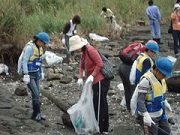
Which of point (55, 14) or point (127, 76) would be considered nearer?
point (127, 76)

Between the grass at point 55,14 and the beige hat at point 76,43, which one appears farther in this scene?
the grass at point 55,14

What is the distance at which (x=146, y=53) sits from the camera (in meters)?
6.90

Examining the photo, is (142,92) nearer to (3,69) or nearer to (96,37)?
(3,69)

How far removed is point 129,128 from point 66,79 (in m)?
3.74

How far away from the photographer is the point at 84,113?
7203 millimetres

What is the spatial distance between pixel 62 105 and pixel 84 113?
149 cm

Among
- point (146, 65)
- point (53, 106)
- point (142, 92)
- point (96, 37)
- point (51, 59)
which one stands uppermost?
point (146, 65)

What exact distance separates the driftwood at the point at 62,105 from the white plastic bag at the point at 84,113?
487mm

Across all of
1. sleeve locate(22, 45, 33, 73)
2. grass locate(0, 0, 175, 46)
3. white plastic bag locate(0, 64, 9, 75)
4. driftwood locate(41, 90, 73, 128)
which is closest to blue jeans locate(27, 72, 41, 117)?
sleeve locate(22, 45, 33, 73)

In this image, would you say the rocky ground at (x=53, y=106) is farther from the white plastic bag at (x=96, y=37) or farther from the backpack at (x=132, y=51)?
the white plastic bag at (x=96, y=37)

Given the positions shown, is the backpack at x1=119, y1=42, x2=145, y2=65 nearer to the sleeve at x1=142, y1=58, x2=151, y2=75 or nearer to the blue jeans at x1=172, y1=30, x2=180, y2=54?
the sleeve at x1=142, y1=58, x2=151, y2=75

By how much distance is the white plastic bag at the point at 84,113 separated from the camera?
7195 millimetres

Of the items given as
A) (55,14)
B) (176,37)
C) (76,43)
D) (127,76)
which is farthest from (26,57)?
(55,14)

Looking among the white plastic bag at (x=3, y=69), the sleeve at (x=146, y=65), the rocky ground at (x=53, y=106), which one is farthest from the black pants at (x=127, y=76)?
the white plastic bag at (x=3, y=69)
